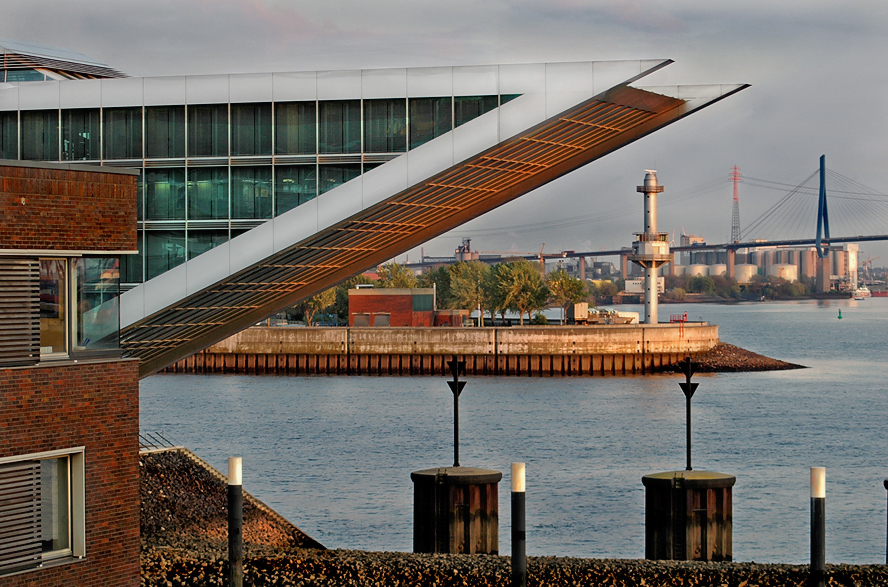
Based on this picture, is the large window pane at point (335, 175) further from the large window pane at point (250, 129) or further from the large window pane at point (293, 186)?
the large window pane at point (250, 129)

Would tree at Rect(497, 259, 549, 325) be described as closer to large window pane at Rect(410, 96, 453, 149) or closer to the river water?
the river water

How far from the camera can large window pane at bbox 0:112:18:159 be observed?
1036 inches

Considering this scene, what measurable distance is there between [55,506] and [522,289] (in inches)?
4002

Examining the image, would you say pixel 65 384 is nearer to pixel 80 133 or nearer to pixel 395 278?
pixel 80 133

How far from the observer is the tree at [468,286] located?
431 feet

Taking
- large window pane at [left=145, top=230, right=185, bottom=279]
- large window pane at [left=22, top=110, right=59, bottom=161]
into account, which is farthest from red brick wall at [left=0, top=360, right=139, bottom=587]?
large window pane at [left=22, top=110, right=59, bottom=161]

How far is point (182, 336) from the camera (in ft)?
107

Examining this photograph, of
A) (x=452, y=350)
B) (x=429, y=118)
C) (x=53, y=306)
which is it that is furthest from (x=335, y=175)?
(x=452, y=350)

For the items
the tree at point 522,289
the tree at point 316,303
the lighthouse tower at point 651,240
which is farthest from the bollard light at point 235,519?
the tree at point 316,303

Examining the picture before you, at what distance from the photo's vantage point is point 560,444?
46.9 metres

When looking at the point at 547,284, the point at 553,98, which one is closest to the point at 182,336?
the point at 553,98

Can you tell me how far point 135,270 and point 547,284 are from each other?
9990 centimetres

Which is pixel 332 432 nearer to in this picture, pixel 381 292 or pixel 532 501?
pixel 532 501

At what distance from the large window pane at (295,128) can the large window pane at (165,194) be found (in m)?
2.49
